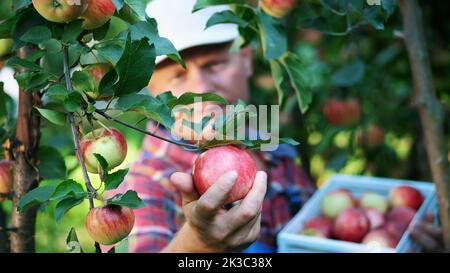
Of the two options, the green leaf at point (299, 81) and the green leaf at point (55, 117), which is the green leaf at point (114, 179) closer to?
the green leaf at point (55, 117)

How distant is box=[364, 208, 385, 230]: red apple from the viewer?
1.51 m


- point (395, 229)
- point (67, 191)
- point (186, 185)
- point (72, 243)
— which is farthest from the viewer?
point (395, 229)

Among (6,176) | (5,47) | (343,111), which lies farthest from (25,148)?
(343,111)

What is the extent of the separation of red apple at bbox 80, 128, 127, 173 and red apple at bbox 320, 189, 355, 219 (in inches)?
36.9

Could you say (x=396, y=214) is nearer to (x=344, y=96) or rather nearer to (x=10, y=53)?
(x=344, y=96)

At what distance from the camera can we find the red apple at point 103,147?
0.73m

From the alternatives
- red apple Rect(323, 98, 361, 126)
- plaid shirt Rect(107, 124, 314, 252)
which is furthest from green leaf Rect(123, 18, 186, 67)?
red apple Rect(323, 98, 361, 126)

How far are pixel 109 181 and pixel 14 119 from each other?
454mm

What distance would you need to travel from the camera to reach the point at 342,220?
1.50m

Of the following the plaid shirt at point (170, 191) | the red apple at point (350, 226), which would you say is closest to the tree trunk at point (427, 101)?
the red apple at point (350, 226)

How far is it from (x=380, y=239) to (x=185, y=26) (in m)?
0.73

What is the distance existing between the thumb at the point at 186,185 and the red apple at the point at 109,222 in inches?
5.6

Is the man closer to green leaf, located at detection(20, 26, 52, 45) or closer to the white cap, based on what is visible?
the white cap

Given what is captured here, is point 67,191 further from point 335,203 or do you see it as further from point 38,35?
point 335,203
